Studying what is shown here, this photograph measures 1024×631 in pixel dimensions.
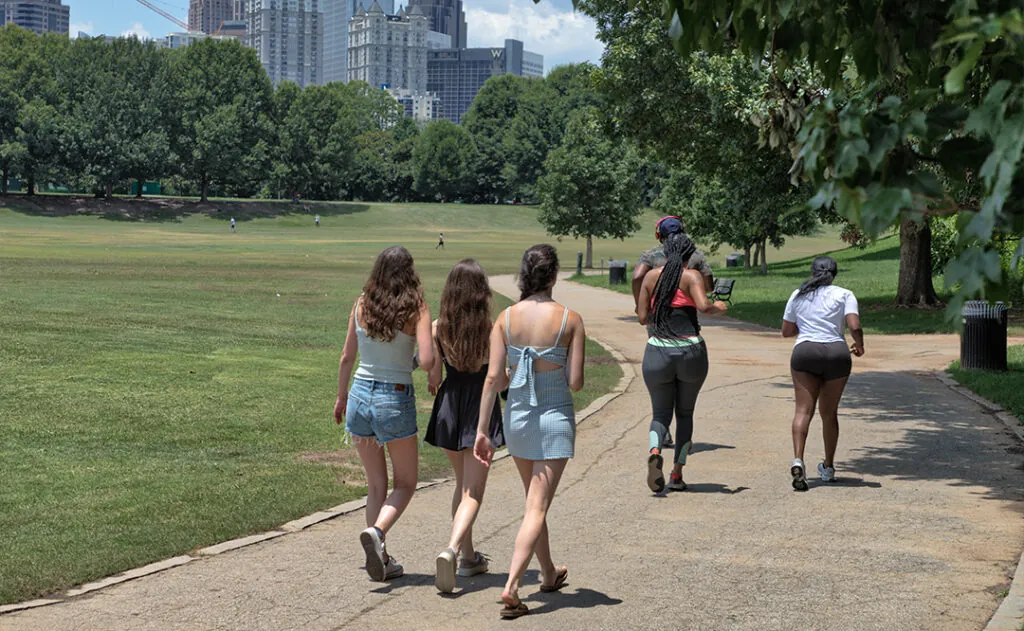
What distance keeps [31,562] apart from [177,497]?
2008 mm

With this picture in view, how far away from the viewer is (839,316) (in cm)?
933

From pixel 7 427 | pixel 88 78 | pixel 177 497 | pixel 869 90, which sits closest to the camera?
pixel 869 90

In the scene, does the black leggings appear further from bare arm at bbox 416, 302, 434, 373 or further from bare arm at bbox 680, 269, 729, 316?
bare arm at bbox 416, 302, 434, 373

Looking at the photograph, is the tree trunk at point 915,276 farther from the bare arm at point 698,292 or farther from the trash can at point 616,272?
the bare arm at point 698,292

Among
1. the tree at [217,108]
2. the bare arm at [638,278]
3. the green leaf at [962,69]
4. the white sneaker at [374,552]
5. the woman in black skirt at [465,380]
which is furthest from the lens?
the tree at [217,108]

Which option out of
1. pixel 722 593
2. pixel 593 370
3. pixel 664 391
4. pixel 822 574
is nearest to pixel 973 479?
pixel 664 391

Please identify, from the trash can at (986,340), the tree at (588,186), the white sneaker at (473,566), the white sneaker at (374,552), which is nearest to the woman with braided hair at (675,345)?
the white sneaker at (473,566)

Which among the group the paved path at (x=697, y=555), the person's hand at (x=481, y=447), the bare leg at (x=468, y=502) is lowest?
the paved path at (x=697, y=555)

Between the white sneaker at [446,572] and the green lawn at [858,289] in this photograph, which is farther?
the green lawn at [858,289]

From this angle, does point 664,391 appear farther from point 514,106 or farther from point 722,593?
point 514,106

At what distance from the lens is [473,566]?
22.8ft

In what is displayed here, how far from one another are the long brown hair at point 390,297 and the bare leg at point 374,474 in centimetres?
66

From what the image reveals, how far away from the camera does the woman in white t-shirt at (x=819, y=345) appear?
932 centimetres

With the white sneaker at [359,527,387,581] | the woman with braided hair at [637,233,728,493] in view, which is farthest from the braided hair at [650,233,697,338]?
the white sneaker at [359,527,387,581]
